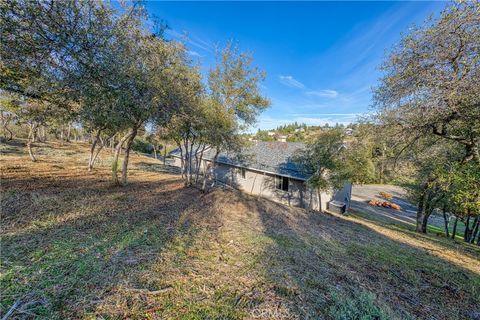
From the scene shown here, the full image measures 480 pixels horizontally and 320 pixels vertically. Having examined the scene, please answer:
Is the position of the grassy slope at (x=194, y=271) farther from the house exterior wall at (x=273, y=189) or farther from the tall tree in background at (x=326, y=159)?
the house exterior wall at (x=273, y=189)

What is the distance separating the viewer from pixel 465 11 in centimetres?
430

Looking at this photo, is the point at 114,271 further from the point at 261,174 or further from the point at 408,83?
the point at 261,174

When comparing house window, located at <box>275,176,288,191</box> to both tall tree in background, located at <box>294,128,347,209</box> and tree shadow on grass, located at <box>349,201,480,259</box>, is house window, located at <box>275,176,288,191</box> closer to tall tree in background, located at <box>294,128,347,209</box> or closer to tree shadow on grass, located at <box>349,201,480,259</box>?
tall tree in background, located at <box>294,128,347,209</box>

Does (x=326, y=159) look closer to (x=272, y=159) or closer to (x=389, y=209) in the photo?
(x=272, y=159)

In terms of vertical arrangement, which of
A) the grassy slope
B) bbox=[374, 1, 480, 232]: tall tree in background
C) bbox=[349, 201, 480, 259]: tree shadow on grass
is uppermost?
bbox=[374, 1, 480, 232]: tall tree in background

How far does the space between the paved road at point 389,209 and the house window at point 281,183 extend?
1087 cm

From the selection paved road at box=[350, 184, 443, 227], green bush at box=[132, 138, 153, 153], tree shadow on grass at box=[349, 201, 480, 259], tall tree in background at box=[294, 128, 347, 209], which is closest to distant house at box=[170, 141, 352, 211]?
tall tree in background at box=[294, 128, 347, 209]

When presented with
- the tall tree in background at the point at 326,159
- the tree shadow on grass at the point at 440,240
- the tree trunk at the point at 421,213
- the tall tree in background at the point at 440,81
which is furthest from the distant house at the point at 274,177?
the tall tree in background at the point at 440,81

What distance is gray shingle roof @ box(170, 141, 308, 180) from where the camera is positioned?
1431 cm

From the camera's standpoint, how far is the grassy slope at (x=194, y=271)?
89.0 inches

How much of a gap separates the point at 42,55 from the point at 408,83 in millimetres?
9119

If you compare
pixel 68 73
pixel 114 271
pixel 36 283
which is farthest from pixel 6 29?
pixel 114 271

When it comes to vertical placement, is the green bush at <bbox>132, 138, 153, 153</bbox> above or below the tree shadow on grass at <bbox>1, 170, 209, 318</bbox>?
above

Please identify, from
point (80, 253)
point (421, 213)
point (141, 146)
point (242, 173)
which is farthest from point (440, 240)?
point (141, 146)
